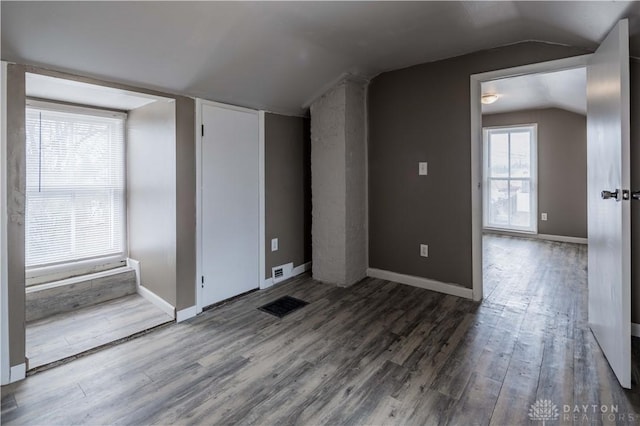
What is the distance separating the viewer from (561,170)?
17.8 feet

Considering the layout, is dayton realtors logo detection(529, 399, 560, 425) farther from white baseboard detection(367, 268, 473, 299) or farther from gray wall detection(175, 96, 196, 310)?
gray wall detection(175, 96, 196, 310)

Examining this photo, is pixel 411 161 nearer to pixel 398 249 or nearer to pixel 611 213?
pixel 398 249

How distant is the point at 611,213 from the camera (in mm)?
1833

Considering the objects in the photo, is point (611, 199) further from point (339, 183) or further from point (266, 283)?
point (266, 283)

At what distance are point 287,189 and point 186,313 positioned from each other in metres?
1.62

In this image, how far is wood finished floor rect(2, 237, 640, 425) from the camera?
Result: 1611mm

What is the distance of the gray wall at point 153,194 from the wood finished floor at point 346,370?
60cm

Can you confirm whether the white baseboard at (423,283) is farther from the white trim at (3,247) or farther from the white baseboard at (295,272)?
the white trim at (3,247)

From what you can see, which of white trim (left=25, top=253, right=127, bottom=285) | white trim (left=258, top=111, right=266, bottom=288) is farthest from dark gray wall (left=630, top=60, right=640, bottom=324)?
white trim (left=25, top=253, right=127, bottom=285)

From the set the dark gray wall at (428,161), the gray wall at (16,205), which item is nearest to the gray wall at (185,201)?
the gray wall at (16,205)

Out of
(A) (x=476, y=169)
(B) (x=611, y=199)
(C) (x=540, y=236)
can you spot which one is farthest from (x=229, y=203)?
(C) (x=540, y=236)

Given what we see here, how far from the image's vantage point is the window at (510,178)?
19.1 ft

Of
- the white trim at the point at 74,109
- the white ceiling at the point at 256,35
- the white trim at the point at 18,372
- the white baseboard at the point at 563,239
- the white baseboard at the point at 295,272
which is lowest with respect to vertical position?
the white trim at the point at 18,372

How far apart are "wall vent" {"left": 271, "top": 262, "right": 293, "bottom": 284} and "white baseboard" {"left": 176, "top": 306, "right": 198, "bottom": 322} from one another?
36.8 inches
